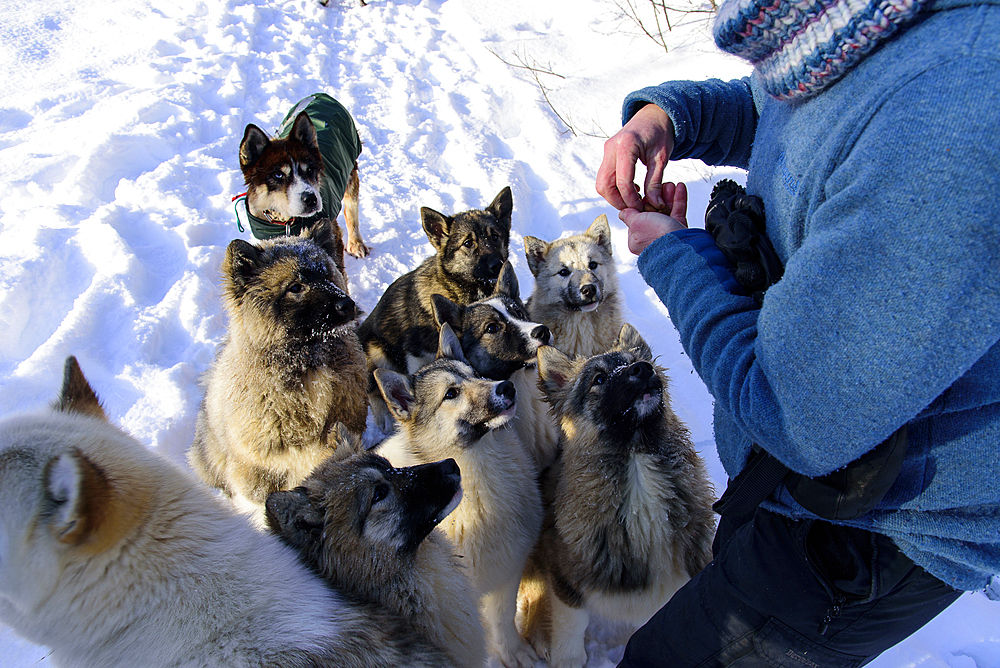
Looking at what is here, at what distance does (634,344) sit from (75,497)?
2.56m

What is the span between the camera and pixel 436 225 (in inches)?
186

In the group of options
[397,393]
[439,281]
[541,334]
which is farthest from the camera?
[439,281]

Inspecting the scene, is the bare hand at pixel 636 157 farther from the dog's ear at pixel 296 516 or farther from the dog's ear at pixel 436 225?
the dog's ear at pixel 436 225

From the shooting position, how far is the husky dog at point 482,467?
2727 millimetres

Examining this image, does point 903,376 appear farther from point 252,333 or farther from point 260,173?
point 260,173

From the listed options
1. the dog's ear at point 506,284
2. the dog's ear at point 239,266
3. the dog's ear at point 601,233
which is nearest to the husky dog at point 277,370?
the dog's ear at point 239,266

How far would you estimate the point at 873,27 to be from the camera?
1051 mm

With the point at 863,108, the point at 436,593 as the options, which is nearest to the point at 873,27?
the point at 863,108

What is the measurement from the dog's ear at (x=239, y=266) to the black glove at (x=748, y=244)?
104 inches

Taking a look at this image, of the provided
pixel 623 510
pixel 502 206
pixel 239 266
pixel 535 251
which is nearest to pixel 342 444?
pixel 239 266

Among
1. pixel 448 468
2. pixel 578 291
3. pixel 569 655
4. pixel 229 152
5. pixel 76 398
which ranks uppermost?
pixel 76 398

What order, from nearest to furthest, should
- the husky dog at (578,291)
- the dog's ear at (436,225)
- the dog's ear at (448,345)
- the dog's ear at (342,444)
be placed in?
the dog's ear at (342,444) → the dog's ear at (448,345) → the husky dog at (578,291) → the dog's ear at (436,225)

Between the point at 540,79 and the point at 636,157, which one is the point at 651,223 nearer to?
the point at 636,157

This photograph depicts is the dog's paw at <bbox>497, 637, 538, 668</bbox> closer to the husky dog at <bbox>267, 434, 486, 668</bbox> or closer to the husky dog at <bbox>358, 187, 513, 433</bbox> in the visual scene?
the husky dog at <bbox>267, 434, 486, 668</bbox>
